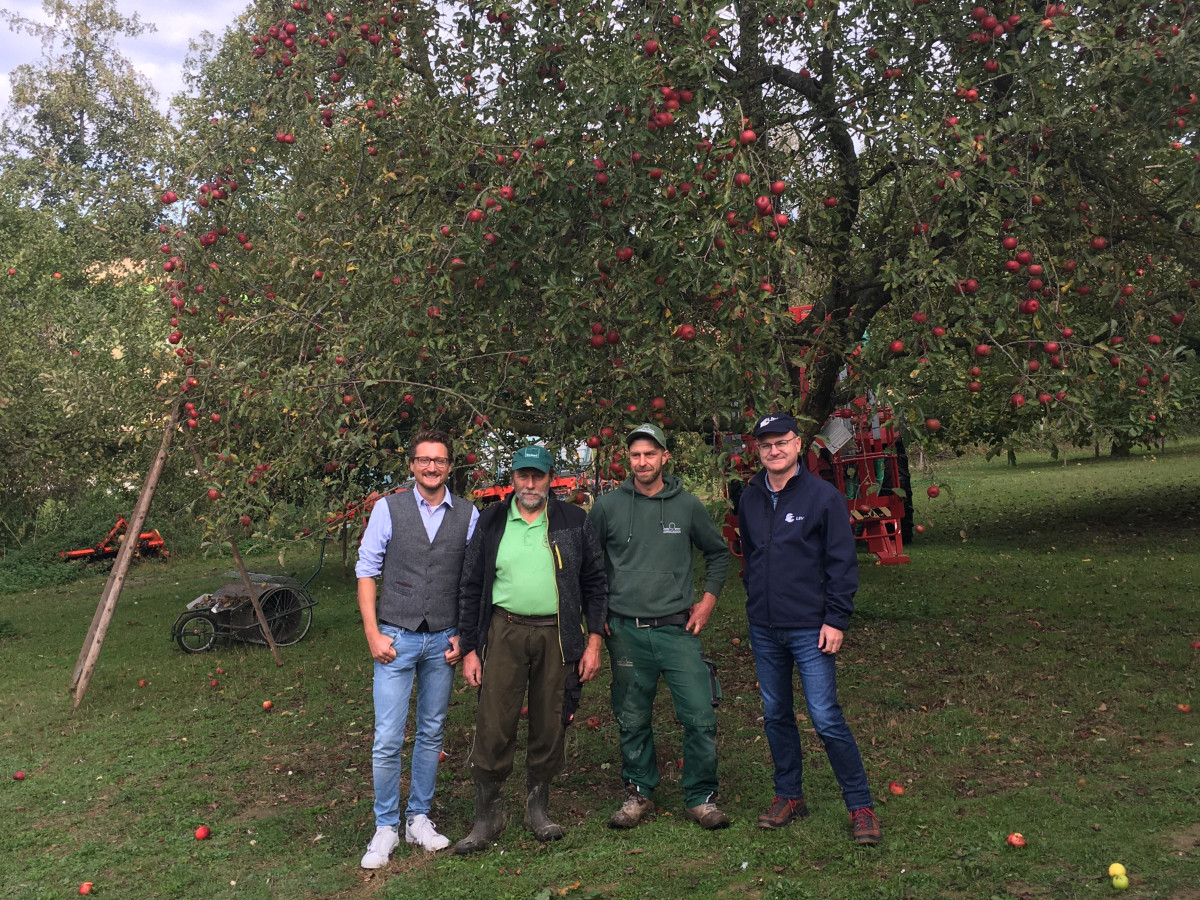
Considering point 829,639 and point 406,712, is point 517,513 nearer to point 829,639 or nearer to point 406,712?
point 406,712

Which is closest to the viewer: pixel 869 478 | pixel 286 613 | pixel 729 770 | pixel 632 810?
pixel 632 810

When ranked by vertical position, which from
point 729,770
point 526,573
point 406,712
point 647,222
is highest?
point 647,222

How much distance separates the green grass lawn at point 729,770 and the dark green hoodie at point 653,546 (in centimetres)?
110

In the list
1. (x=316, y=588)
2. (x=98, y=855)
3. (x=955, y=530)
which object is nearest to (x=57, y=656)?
(x=316, y=588)

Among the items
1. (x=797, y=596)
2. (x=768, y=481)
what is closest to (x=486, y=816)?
(x=797, y=596)

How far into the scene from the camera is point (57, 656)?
11531 mm

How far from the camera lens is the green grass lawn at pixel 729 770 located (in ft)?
14.5

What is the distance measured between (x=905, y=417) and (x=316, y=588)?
11935 mm

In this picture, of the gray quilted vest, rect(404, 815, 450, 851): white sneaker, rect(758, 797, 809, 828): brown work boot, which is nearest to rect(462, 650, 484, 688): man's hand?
the gray quilted vest

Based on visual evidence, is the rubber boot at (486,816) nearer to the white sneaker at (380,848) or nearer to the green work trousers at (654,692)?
the white sneaker at (380,848)

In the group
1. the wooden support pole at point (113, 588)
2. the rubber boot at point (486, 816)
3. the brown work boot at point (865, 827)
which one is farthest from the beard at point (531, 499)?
the wooden support pole at point (113, 588)

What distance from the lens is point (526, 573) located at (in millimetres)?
4777

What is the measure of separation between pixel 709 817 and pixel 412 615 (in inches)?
67.4

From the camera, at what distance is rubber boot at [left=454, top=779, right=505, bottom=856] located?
4.84 meters
